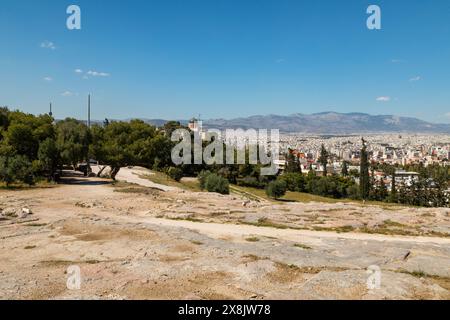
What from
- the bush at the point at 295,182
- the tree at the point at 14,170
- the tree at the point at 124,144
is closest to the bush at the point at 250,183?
the bush at the point at 295,182

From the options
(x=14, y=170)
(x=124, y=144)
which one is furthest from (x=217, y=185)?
(x=14, y=170)

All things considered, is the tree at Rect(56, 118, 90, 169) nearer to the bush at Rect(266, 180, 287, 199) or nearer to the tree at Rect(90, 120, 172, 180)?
the tree at Rect(90, 120, 172, 180)

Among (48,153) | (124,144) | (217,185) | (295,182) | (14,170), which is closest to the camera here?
(14,170)

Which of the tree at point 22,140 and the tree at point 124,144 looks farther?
the tree at point 124,144

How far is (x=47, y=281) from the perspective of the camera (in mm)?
13711

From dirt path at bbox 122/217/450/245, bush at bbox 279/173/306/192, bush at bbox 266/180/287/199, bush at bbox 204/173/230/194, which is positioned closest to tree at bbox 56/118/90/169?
A: bush at bbox 204/173/230/194

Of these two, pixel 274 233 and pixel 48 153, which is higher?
pixel 48 153

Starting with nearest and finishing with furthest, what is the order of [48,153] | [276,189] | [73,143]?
[48,153] → [73,143] → [276,189]

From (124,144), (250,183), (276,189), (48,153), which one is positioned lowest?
(250,183)

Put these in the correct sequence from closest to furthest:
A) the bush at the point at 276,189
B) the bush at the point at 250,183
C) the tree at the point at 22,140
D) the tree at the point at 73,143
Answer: the tree at the point at 22,140 < the tree at the point at 73,143 < the bush at the point at 276,189 < the bush at the point at 250,183

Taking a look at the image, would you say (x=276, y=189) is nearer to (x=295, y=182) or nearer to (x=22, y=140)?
(x=295, y=182)

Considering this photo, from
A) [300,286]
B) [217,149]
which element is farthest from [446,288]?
[217,149]

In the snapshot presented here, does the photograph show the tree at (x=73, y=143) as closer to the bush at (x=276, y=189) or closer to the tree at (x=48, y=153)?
the tree at (x=48, y=153)
